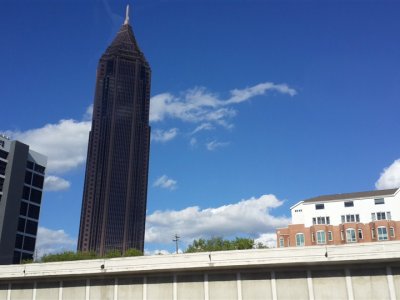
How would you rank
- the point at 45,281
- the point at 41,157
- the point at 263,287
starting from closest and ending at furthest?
1. the point at 263,287
2. the point at 45,281
3. the point at 41,157

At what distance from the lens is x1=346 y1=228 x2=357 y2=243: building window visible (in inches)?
3282

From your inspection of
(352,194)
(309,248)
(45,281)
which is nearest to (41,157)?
(352,194)

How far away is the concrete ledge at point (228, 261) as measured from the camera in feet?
59.4

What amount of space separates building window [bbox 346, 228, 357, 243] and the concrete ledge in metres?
69.1

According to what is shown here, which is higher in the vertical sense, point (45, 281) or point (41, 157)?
point (41, 157)

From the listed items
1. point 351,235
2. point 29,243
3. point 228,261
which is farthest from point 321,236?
point 29,243

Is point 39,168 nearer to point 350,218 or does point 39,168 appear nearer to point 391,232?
point 350,218

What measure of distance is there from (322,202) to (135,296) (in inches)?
2902

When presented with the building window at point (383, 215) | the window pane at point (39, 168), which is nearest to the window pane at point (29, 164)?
the window pane at point (39, 168)

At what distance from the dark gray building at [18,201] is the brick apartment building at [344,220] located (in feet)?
250

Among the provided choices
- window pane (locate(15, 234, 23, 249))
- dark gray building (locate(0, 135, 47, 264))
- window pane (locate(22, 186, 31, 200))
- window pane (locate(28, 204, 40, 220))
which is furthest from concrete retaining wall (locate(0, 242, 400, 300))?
window pane (locate(28, 204, 40, 220))

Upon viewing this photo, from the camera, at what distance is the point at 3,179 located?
421 ft

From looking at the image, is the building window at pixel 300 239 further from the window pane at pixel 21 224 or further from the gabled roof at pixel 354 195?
the window pane at pixel 21 224

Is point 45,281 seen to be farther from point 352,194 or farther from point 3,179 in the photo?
point 3,179
